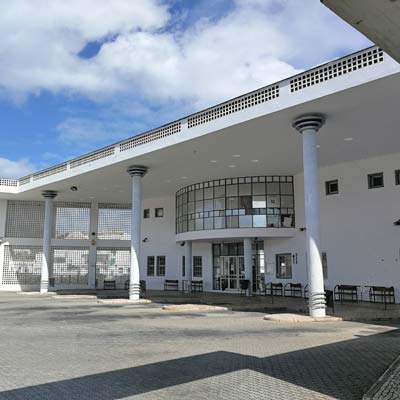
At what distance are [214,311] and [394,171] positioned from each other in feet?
31.9

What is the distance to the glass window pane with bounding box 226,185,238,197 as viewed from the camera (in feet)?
82.6

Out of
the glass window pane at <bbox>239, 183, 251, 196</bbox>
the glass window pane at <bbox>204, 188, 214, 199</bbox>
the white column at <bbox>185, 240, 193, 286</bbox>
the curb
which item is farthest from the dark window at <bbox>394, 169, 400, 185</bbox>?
the curb

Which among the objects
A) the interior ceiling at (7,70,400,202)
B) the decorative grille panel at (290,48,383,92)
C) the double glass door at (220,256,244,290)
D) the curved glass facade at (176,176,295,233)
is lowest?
the double glass door at (220,256,244,290)

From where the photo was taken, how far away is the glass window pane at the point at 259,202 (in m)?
24.5

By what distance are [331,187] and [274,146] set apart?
5087mm

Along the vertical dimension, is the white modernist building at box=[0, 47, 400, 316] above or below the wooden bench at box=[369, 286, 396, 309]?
above

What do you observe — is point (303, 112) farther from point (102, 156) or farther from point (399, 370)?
point (102, 156)

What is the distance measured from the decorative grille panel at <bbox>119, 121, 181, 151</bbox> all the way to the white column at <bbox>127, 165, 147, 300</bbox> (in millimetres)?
1463

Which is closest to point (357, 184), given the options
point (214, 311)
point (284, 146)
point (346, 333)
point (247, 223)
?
point (284, 146)

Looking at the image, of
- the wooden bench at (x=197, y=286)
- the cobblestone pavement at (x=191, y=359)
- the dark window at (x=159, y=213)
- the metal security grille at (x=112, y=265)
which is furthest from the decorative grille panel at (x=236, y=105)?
the metal security grille at (x=112, y=265)

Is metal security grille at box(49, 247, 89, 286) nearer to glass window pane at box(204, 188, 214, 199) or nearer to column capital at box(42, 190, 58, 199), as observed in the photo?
column capital at box(42, 190, 58, 199)

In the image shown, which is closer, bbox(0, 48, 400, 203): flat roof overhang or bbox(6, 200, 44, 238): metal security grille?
bbox(0, 48, 400, 203): flat roof overhang

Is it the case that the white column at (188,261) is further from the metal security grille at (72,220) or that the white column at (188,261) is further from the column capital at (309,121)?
the column capital at (309,121)

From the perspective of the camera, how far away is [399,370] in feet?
22.3
